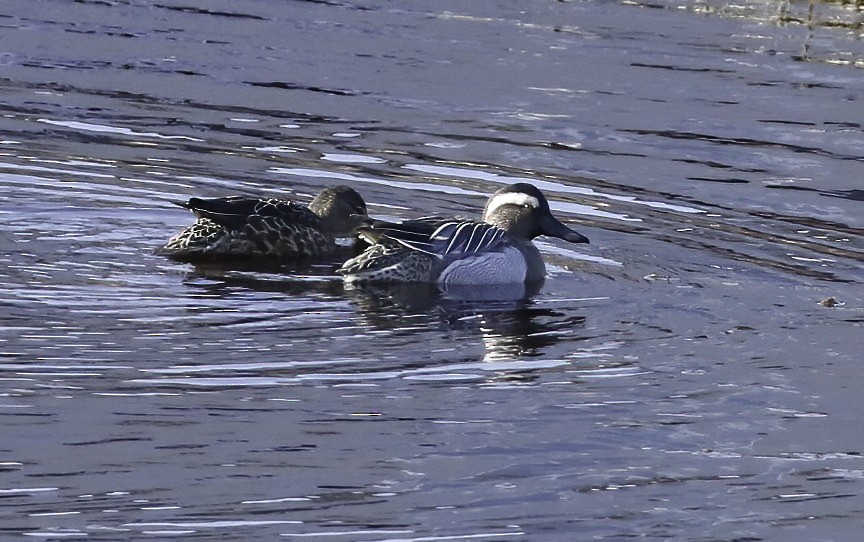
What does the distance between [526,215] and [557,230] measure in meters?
0.26

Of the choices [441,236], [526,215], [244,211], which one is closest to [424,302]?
[441,236]

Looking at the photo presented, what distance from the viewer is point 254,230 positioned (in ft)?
40.3

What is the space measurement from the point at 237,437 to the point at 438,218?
4486mm

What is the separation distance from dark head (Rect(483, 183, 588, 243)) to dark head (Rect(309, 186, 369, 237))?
1.05 m

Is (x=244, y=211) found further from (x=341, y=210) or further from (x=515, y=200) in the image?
(x=515, y=200)

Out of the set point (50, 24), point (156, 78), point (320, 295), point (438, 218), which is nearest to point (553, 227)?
point (438, 218)

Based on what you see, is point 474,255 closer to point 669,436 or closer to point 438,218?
point 438,218

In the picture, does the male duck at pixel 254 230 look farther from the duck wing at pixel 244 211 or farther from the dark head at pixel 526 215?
the dark head at pixel 526 215

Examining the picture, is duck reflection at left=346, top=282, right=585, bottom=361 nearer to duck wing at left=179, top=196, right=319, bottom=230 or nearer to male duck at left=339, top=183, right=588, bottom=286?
male duck at left=339, top=183, right=588, bottom=286

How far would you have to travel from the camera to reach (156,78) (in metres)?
18.8

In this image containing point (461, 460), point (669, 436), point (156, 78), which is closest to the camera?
point (461, 460)

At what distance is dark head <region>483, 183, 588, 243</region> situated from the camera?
12352 mm

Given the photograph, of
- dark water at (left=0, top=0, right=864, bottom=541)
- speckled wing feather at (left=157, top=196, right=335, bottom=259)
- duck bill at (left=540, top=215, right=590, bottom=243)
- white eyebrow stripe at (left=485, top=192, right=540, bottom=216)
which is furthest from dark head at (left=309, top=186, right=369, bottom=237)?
duck bill at (left=540, top=215, right=590, bottom=243)

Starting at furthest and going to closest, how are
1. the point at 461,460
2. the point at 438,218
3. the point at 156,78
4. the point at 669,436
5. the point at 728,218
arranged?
the point at 156,78
the point at 728,218
the point at 438,218
the point at 669,436
the point at 461,460
